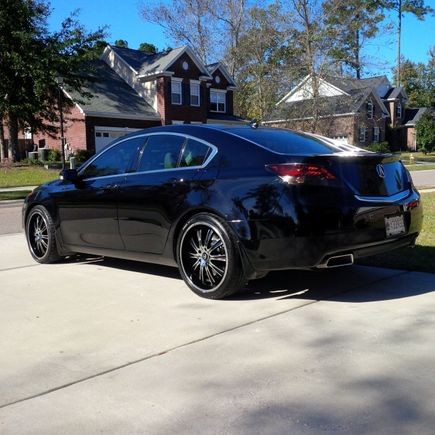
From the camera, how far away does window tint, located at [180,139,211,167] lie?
514 centimetres

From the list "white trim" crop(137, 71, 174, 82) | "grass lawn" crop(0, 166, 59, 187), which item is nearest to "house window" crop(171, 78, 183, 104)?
"white trim" crop(137, 71, 174, 82)

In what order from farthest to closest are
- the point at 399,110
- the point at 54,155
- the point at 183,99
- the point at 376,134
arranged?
the point at 399,110 → the point at 376,134 → the point at 183,99 → the point at 54,155

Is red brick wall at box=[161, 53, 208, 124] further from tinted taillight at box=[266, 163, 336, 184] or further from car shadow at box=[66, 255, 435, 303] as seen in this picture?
tinted taillight at box=[266, 163, 336, 184]

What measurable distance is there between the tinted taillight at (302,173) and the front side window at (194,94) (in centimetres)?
3614

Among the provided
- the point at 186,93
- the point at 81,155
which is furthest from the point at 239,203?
the point at 186,93

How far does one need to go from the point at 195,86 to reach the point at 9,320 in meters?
36.9

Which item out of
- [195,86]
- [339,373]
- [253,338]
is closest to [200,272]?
[253,338]

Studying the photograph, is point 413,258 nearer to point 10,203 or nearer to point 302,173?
A: point 302,173

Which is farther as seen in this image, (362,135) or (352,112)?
(362,135)

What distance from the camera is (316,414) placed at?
9.27 feet

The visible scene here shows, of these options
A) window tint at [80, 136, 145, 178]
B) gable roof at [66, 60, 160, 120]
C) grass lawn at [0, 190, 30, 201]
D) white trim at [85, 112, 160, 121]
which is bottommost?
grass lawn at [0, 190, 30, 201]

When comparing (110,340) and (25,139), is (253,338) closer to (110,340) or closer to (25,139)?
(110,340)

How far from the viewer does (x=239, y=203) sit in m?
4.68

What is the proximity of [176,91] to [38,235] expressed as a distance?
3317 cm
